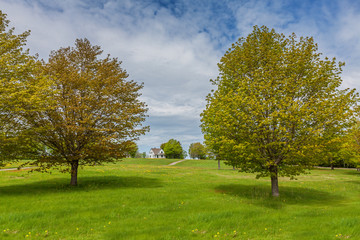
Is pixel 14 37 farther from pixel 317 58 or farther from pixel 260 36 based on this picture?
pixel 317 58

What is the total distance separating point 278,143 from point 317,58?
385 inches

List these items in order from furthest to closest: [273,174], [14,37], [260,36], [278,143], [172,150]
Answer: [172,150], [260,36], [14,37], [273,174], [278,143]

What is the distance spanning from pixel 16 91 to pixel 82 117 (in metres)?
5.07

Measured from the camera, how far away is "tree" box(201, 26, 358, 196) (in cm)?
1619

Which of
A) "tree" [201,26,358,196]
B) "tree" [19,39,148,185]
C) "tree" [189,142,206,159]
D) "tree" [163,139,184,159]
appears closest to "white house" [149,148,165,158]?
"tree" [189,142,206,159]

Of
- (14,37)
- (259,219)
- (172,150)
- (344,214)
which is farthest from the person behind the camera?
(172,150)

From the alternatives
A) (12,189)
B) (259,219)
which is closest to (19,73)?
(12,189)

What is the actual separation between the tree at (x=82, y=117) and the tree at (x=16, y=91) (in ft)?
2.87

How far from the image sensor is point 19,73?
17578 mm

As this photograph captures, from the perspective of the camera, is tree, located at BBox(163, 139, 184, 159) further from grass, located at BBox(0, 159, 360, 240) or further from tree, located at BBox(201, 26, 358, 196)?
grass, located at BBox(0, 159, 360, 240)

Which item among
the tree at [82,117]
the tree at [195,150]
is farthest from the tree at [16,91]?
the tree at [195,150]

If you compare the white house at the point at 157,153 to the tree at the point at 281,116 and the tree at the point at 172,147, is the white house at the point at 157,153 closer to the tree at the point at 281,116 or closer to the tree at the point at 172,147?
the tree at the point at 172,147

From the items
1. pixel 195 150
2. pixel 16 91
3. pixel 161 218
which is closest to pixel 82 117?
pixel 16 91

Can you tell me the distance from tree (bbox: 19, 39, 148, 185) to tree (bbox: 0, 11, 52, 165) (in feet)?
2.87
